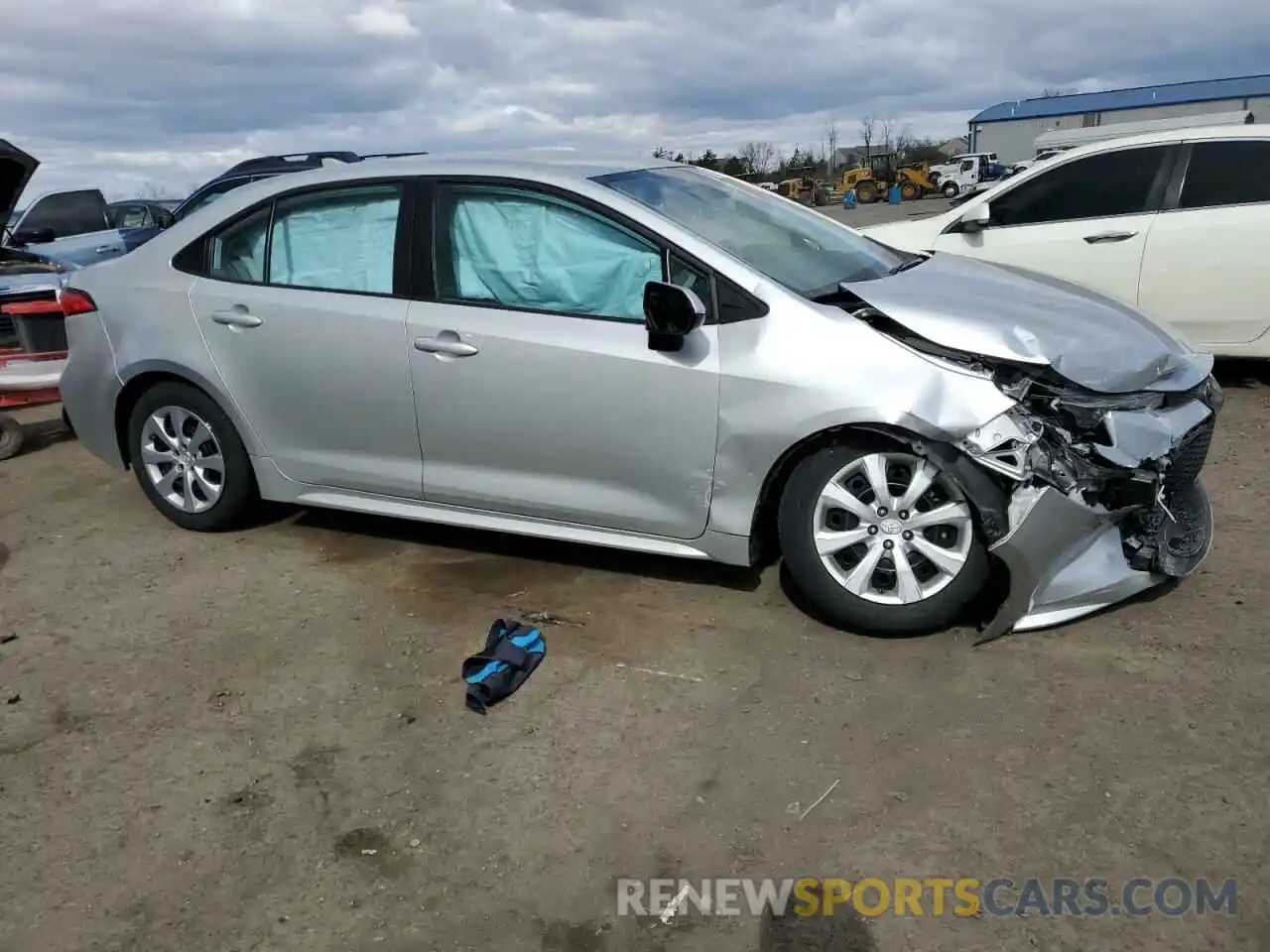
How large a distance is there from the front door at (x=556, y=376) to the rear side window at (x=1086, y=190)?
408cm

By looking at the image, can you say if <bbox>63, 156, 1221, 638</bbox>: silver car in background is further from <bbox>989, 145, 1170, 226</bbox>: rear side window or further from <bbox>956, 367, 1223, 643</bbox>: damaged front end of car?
<bbox>989, 145, 1170, 226</bbox>: rear side window

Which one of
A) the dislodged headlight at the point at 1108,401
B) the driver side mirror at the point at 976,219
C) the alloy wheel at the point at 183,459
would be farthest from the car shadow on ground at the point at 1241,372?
the alloy wheel at the point at 183,459

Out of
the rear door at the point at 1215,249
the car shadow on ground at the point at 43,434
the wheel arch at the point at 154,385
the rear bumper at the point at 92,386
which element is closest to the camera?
the wheel arch at the point at 154,385

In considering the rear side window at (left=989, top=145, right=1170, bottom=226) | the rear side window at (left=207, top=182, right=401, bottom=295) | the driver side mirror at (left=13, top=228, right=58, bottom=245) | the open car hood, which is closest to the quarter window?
the rear side window at (left=207, top=182, right=401, bottom=295)

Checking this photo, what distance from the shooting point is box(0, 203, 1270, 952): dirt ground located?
2637 mm

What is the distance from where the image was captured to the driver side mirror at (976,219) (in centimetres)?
698

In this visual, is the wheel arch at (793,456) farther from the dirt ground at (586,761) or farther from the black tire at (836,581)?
the dirt ground at (586,761)

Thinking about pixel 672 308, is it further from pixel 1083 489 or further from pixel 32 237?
pixel 32 237

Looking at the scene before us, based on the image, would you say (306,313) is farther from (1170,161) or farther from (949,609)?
(1170,161)

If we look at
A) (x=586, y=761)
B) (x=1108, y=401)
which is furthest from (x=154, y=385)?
(x=1108, y=401)

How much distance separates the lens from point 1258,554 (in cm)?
433

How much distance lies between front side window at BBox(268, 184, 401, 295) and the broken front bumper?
8.84 feet

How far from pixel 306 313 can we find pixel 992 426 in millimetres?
2873

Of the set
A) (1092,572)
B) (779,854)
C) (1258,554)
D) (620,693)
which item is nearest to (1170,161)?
(1258,554)
